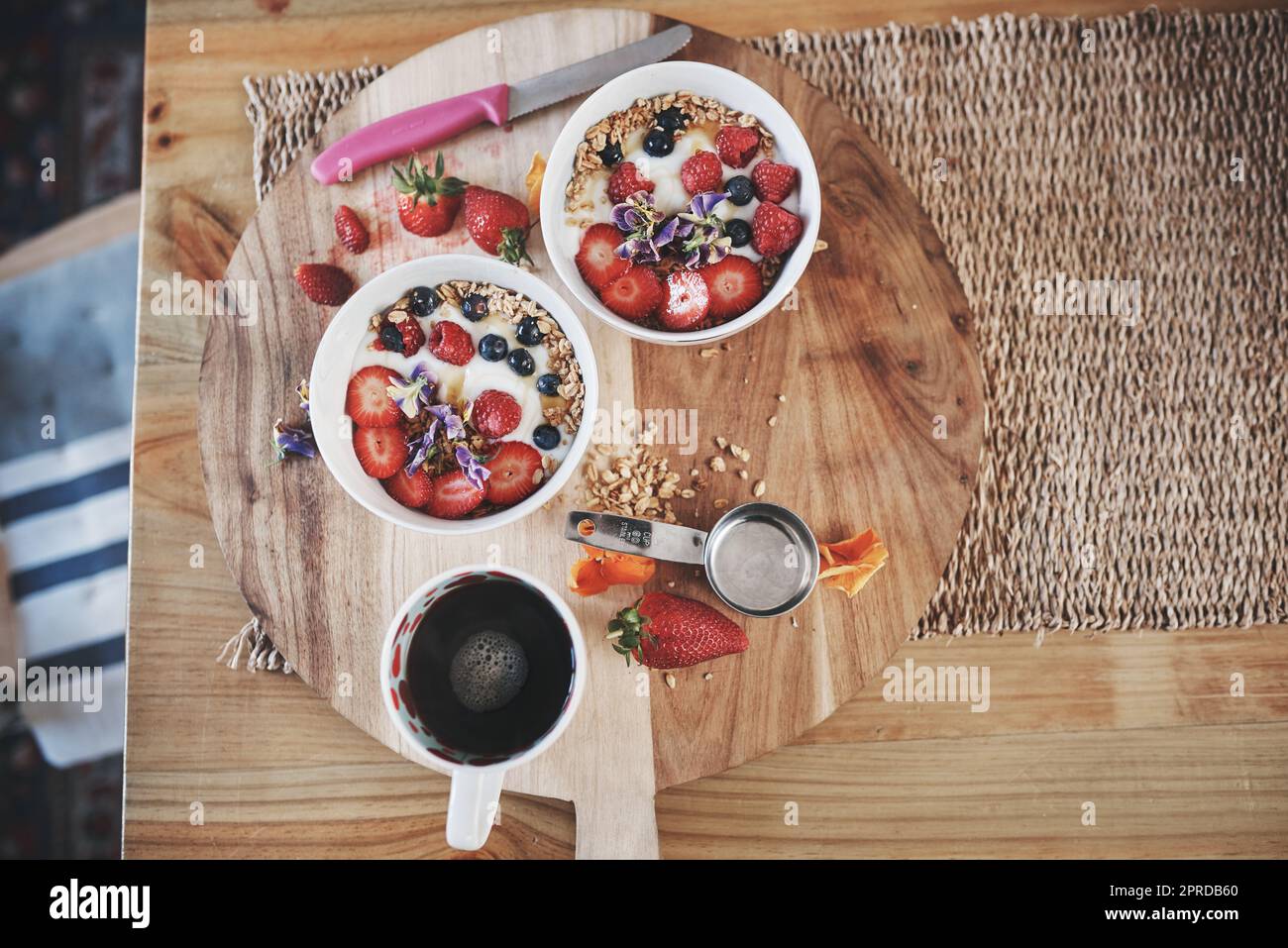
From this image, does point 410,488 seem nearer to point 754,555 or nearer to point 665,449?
point 665,449

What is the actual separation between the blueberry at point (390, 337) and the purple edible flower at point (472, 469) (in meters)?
0.14

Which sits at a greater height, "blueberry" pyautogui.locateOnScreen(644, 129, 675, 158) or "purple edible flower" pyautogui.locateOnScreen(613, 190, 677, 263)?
"blueberry" pyautogui.locateOnScreen(644, 129, 675, 158)

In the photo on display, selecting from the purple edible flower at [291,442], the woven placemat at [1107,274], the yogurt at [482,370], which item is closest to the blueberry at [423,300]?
the yogurt at [482,370]

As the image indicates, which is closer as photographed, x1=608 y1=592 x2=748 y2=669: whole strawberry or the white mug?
the white mug

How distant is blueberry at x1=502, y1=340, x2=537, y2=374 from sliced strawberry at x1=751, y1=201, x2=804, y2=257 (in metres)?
0.30

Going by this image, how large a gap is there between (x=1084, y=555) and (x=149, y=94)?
1.57m

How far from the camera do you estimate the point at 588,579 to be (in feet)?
3.66

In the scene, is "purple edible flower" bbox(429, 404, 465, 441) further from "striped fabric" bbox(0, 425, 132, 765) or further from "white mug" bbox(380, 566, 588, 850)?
"striped fabric" bbox(0, 425, 132, 765)

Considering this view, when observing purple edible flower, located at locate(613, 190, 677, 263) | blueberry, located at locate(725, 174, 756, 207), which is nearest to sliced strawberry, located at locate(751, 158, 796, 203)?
blueberry, located at locate(725, 174, 756, 207)

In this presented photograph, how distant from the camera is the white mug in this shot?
3.14ft

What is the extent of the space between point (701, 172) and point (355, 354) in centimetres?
46

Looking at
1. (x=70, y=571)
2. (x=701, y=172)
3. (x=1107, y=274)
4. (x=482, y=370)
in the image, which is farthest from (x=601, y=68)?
(x=70, y=571)
